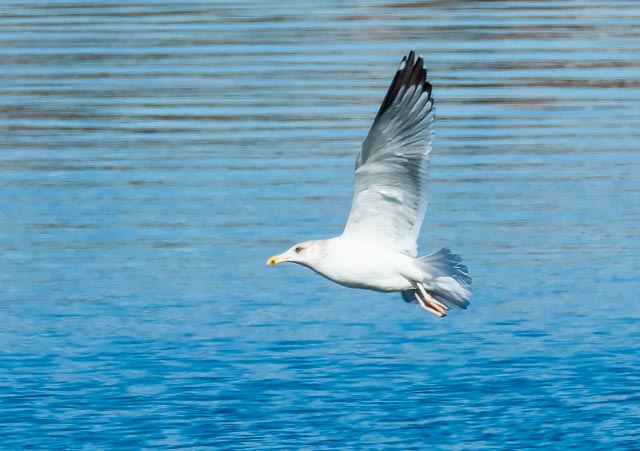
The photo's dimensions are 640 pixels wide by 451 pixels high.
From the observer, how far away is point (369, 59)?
22.7 metres

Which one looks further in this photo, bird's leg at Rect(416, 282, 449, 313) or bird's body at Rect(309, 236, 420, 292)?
bird's leg at Rect(416, 282, 449, 313)

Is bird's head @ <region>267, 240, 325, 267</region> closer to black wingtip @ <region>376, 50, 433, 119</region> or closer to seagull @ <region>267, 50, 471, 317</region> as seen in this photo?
seagull @ <region>267, 50, 471, 317</region>

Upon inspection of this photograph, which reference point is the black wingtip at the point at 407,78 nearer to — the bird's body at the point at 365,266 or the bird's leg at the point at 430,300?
the bird's body at the point at 365,266

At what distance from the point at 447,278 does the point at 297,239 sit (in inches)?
177

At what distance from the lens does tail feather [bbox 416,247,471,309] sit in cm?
956

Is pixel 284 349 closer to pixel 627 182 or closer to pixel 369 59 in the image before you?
pixel 627 182

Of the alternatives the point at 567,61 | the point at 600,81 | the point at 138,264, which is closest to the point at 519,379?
the point at 138,264

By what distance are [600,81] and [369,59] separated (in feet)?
11.2

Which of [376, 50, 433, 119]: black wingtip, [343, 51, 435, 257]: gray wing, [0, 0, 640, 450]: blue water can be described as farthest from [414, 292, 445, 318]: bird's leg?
[376, 50, 433, 119]: black wingtip

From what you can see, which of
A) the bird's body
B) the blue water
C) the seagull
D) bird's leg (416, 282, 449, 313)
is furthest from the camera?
the blue water

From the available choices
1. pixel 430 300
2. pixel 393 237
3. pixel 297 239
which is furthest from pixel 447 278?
pixel 297 239

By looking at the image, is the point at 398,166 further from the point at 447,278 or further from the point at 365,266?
the point at 447,278

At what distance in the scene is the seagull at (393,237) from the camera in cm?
922

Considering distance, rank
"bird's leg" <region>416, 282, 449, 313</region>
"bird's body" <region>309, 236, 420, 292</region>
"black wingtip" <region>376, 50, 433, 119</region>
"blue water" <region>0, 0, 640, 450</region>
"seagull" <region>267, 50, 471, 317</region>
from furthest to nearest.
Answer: "blue water" <region>0, 0, 640, 450</region> → "bird's leg" <region>416, 282, 449, 313</region> → "bird's body" <region>309, 236, 420, 292</region> → "seagull" <region>267, 50, 471, 317</region> → "black wingtip" <region>376, 50, 433, 119</region>
